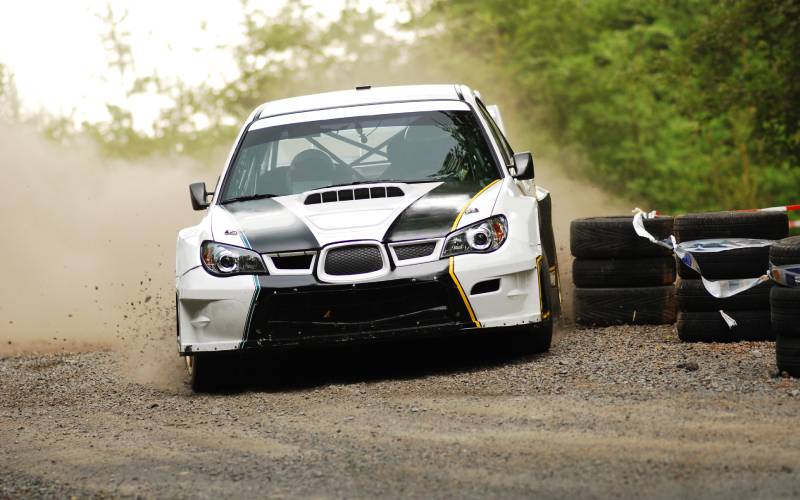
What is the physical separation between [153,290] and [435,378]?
27.9 ft

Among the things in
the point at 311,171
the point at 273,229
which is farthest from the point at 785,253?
the point at 311,171

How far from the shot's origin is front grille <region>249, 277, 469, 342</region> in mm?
7887

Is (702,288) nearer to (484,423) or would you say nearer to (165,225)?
(484,423)

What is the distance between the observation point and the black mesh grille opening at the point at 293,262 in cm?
797

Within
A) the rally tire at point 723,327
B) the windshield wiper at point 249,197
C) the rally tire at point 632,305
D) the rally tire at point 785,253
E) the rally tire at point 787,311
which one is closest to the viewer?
the rally tire at point 787,311

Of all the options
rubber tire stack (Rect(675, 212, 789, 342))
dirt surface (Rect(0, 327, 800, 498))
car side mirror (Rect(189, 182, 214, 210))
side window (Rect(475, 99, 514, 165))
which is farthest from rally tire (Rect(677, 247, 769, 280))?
car side mirror (Rect(189, 182, 214, 210))

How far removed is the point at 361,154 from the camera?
9.35 m

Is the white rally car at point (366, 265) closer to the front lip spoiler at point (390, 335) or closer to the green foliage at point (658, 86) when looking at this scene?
the front lip spoiler at point (390, 335)

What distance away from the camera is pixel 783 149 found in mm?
22891

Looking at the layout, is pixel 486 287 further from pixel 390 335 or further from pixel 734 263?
A: pixel 734 263

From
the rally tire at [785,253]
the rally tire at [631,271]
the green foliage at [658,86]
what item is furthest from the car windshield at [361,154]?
the green foliage at [658,86]

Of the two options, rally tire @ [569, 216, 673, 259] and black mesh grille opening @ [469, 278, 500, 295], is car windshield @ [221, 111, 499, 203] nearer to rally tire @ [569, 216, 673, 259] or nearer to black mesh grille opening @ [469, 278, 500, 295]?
black mesh grille opening @ [469, 278, 500, 295]

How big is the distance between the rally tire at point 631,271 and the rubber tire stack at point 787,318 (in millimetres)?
2605

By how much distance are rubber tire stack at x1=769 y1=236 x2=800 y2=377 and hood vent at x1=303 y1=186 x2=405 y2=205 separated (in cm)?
249
